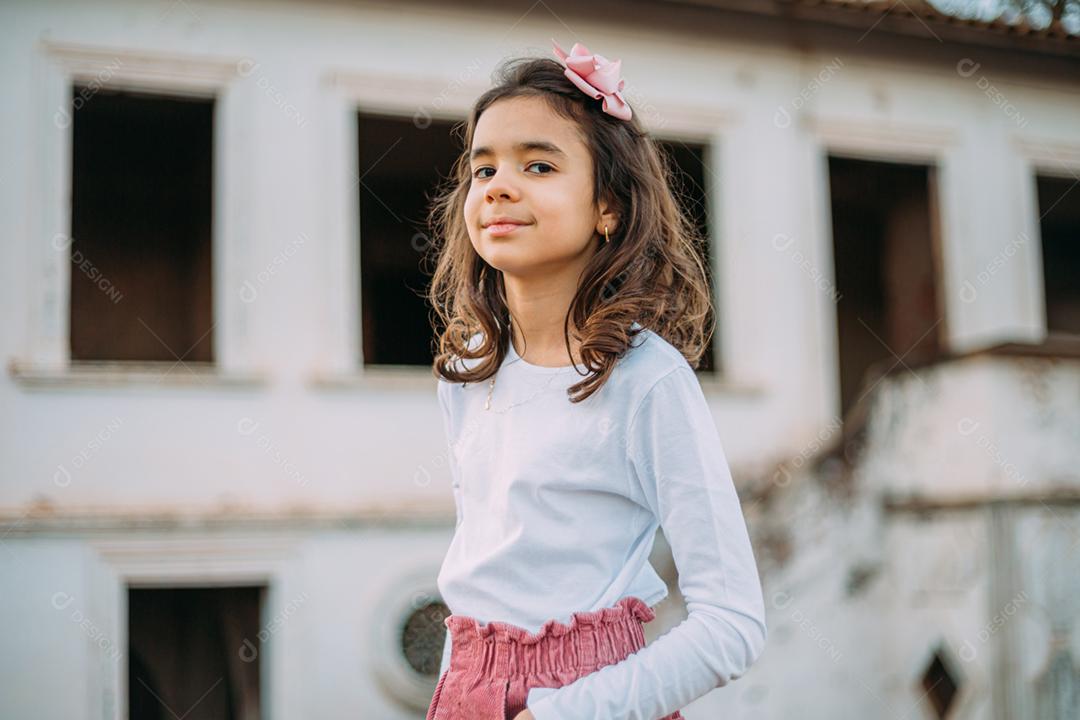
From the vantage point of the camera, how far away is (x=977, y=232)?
31.6 feet

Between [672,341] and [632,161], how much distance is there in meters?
0.27

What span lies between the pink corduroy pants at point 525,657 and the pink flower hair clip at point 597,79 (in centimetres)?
70

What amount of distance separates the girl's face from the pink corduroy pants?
49 centimetres

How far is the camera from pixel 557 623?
1.57 meters

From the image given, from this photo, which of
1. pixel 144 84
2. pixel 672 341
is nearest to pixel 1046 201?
pixel 144 84

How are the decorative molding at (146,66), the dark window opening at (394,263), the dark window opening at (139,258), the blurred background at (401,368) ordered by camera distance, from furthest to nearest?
the dark window opening at (394,263)
the dark window opening at (139,258)
the decorative molding at (146,66)
the blurred background at (401,368)

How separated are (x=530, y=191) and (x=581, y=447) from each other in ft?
1.16

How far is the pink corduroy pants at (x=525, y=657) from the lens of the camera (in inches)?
61.1

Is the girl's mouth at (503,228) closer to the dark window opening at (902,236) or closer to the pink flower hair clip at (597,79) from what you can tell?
the pink flower hair clip at (597,79)

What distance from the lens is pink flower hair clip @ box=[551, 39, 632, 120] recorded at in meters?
1.75

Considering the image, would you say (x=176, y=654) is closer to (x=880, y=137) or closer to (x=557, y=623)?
(x=880, y=137)

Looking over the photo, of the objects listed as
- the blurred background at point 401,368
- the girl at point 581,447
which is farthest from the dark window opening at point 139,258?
the girl at point 581,447

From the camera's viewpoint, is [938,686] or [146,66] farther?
[938,686]

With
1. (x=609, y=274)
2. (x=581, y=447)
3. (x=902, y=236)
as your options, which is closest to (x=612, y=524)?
(x=581, y=447)
